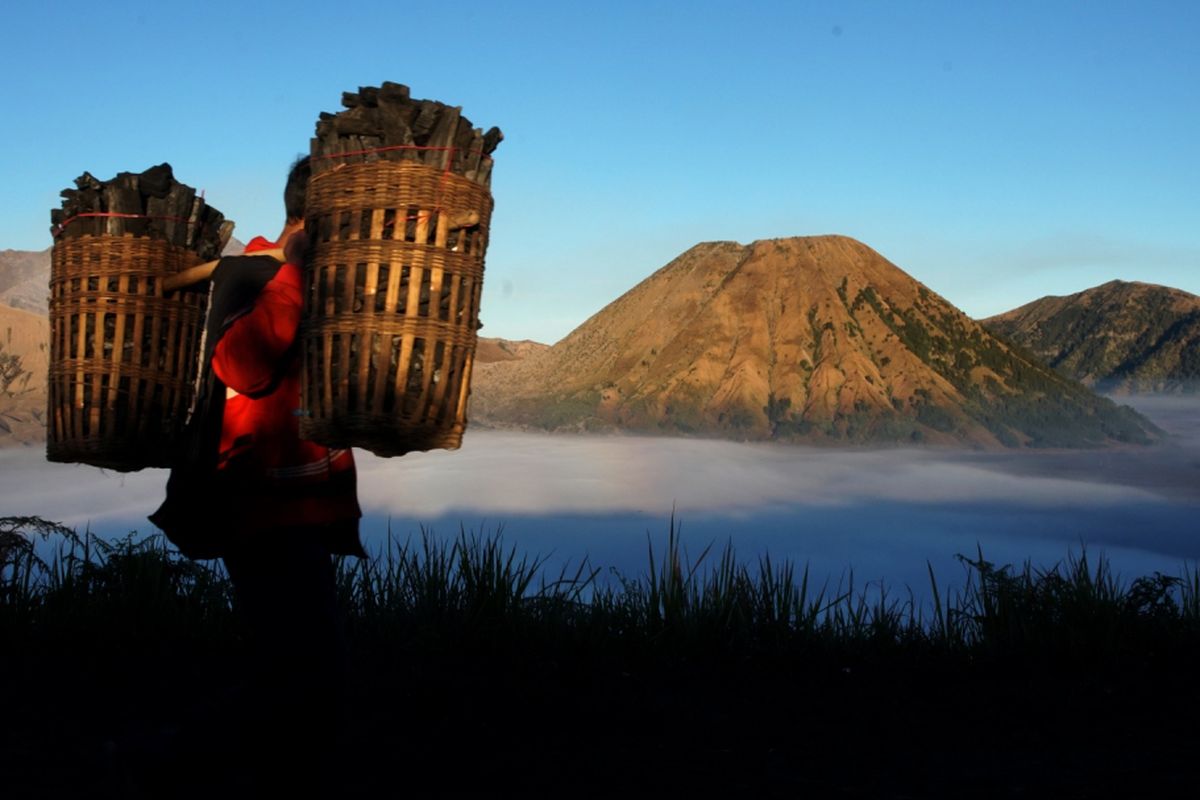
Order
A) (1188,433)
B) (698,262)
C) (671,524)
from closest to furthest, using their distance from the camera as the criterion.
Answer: (671,524) → (698,262) → (1188,433)

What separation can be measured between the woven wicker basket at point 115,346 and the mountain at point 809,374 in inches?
2448

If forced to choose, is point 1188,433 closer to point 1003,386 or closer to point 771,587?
point 1003,386

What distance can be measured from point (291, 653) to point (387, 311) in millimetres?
1099

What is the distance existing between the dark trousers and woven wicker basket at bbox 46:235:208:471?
126 centimetres

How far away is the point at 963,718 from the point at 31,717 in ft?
15.7

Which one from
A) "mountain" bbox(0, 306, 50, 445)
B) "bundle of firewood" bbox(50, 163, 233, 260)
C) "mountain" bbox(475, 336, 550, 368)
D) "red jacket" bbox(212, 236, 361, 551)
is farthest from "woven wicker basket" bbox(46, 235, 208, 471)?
"mountain" bbox(475, 336, 550, 368)

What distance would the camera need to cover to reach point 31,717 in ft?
18.9

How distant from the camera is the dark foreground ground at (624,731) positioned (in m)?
4.78

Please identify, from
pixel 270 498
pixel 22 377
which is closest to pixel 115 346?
pixel 270 498

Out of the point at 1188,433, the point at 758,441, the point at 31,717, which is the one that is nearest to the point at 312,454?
the point at 31,717

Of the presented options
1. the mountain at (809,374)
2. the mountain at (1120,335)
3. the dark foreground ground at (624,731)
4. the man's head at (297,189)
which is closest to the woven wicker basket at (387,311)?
the man's head at (297,189)

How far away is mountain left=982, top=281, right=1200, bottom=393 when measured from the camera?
523 ft

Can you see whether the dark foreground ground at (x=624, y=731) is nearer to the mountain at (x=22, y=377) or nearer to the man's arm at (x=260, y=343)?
the man's arm at (x=260, y=343)

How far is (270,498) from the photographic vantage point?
Answer: 3693 millimetres
